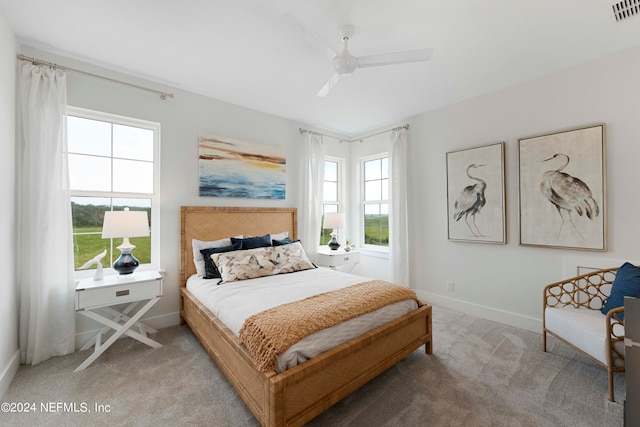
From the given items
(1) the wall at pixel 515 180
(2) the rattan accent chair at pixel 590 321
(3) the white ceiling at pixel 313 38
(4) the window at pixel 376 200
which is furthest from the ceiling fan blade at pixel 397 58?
(4) the window at pixel 376 200

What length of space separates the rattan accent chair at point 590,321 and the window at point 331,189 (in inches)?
121

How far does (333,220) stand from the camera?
4176mm

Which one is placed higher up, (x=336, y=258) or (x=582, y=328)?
(x=336, y=258)

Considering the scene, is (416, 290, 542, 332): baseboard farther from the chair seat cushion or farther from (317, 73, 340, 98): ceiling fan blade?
(317, 73, 340, 98): ceiling fan blade

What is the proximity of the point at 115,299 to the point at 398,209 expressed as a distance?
343 centimetres

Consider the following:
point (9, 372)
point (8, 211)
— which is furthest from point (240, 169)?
point (9, 372)

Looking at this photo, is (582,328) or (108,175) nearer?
(582,328)

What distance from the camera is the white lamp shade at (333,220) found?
13.6 ft

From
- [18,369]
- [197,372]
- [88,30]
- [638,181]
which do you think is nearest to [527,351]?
[638,181]

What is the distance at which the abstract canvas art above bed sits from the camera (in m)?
3.22

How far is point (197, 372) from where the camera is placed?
2.09 m

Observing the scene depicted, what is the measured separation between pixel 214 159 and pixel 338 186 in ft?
7.43

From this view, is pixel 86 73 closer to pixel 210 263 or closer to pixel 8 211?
pixel 8 211

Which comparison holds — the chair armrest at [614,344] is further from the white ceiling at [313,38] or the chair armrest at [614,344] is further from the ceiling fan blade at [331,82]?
the ceiling fan blade at [331,82]
